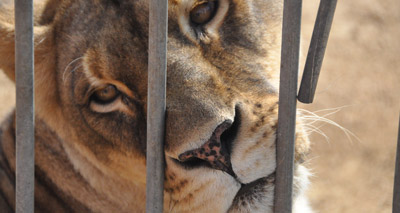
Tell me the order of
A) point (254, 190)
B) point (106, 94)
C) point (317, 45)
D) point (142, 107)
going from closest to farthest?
point (317, 45), point (254, 190), point (142, 107), point (106, 94)

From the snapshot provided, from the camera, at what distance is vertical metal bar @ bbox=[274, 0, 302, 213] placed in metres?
1.44

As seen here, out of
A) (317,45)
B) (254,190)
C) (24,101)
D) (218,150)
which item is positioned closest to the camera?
(317,45)

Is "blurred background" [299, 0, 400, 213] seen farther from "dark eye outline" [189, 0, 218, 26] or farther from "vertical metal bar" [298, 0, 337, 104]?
"vertical metal bar" [298, 0, 337, 104]

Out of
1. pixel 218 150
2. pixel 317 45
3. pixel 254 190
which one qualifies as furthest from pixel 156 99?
pixel 254 190

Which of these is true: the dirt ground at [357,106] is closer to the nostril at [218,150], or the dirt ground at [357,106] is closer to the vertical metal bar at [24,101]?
the nostril at [218,150]

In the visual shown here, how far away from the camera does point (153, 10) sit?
4.81ft

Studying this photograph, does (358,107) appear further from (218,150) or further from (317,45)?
(317,45)

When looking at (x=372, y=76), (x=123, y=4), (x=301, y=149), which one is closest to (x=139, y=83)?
(x=123, y=4)

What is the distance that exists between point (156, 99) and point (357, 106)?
4.14 metres

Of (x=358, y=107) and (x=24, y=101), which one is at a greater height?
(x=24, y=101)

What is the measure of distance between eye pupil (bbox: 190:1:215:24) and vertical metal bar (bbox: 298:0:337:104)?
0.84 meters

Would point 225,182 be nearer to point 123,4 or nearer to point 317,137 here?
point 123,4

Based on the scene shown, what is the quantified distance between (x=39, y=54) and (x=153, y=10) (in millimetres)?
1203

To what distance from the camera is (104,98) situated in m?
2.38
